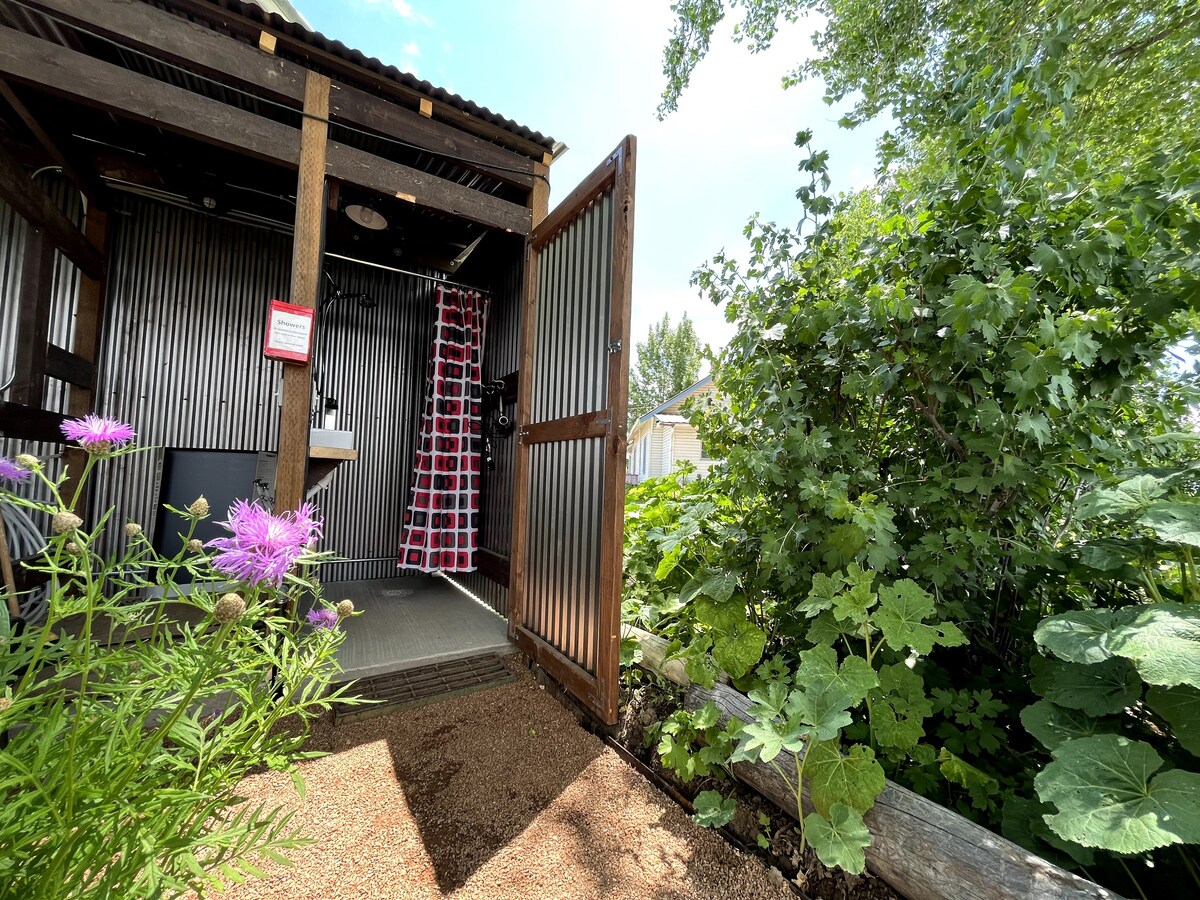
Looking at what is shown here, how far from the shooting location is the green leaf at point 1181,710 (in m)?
0.86

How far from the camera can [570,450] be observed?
2338 mm

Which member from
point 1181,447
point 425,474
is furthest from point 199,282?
point 1181,447

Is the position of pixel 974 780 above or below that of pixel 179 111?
below

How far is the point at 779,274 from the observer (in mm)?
1793

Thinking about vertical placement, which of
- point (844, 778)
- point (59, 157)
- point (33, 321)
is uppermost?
point (59, 157)

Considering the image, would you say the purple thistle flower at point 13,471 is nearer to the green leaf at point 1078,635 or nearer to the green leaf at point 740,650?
the green leaf at point 740,650

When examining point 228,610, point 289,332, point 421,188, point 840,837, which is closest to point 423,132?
point 421,188

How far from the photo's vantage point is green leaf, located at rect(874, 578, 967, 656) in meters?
1.17

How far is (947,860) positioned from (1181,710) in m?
0.58

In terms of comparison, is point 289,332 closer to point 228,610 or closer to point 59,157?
point 228,610

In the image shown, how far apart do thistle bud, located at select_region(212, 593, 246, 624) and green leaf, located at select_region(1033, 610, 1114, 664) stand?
5.09 feet

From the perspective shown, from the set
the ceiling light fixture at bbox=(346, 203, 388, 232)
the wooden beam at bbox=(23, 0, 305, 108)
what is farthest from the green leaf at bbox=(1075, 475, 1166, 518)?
the ceiling light fixture at bbox=(346, 203, 388, 232)

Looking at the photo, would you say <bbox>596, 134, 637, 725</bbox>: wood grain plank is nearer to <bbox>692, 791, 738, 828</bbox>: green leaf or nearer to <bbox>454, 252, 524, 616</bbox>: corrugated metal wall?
<bbox>692, 791, 738, 828</bbox>: green leaf

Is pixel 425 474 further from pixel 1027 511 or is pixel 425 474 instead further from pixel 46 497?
pixel 1027 511
